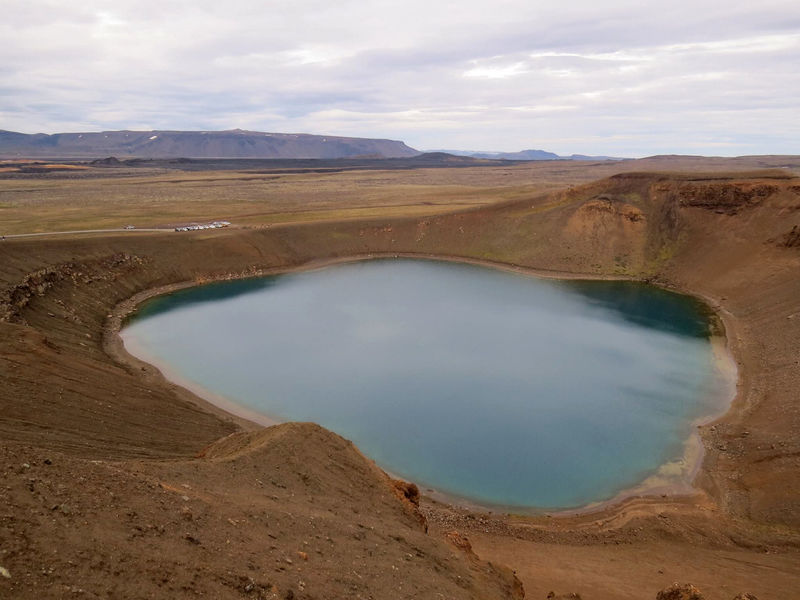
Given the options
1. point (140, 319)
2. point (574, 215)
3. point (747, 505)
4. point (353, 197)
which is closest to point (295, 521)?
point (747, 505)

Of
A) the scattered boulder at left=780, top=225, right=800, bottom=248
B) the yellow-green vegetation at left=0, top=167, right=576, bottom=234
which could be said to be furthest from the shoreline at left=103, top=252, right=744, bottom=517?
the yellow-green vegetation at left=0, top=167, right=576, bottom=234

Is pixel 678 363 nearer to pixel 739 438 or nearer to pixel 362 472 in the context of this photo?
pixel 739 438

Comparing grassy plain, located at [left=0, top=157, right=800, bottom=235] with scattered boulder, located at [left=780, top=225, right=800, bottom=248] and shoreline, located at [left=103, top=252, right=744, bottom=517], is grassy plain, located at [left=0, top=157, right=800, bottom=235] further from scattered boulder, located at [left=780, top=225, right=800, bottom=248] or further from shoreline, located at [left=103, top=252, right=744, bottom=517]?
scattered boulder, located at [left=780, top=225, right=800, bottom=248]

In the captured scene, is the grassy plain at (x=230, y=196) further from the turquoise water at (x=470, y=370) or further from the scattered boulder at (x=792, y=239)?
the scattered boulder at (x=792, y=239)

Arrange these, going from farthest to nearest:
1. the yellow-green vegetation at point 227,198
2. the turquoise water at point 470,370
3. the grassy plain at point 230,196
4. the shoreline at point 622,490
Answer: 1. the grassy plain at point 230,196
2. the yellow-green vegetation at point 227,198
3. the turquoise water at point 470,370
4. the shoreline at point 622,490

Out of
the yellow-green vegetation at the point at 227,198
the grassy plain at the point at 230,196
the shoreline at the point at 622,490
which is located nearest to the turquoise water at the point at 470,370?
the shoreline at the point at 622,490

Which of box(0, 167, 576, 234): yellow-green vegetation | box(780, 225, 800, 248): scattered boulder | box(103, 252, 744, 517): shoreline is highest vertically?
box(0, 167, 576, 234): yellow-green vegetation
